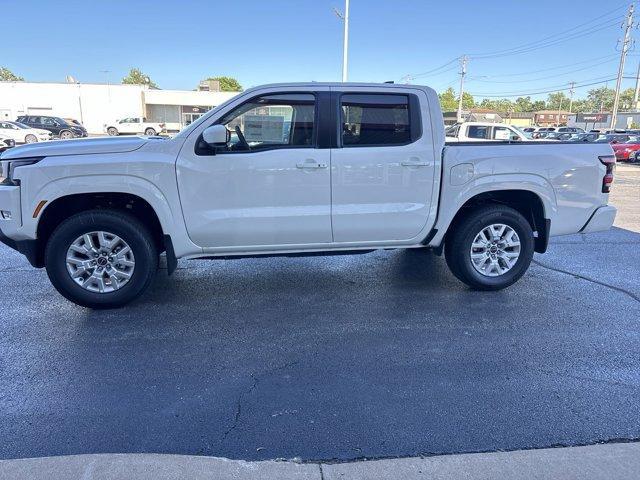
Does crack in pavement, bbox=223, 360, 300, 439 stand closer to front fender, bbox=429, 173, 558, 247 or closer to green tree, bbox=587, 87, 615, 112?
front fender, bbox=429, 173, 558, 247

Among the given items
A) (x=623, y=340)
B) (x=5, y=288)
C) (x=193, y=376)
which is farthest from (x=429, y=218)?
(x=5, y=288)

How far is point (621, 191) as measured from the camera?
1404 cm

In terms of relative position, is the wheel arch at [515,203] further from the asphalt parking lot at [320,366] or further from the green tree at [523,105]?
the green tree at [523,105]

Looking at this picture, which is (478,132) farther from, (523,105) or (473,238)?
(523,105)

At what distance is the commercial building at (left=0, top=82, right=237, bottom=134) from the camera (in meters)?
44.2

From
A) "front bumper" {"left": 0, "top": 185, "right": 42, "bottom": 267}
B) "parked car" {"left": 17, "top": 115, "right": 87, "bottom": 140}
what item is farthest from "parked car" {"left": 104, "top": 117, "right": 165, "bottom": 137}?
"front bumper" {"left": 0, "top": 185, "right": 42, "bottom": 267}

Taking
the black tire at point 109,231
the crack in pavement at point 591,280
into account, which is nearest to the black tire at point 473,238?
the crack in pavement at point 591,280

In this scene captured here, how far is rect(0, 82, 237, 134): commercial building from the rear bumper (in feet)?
139

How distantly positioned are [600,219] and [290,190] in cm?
333

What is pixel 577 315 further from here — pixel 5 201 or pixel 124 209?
pixel 5 201

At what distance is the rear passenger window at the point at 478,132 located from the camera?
1838 centimetres

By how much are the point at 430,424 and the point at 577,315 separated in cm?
244

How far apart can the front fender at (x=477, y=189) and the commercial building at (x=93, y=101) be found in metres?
42.1

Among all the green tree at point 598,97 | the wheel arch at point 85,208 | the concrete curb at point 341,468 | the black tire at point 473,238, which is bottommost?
the concrete curb at point 341,468
